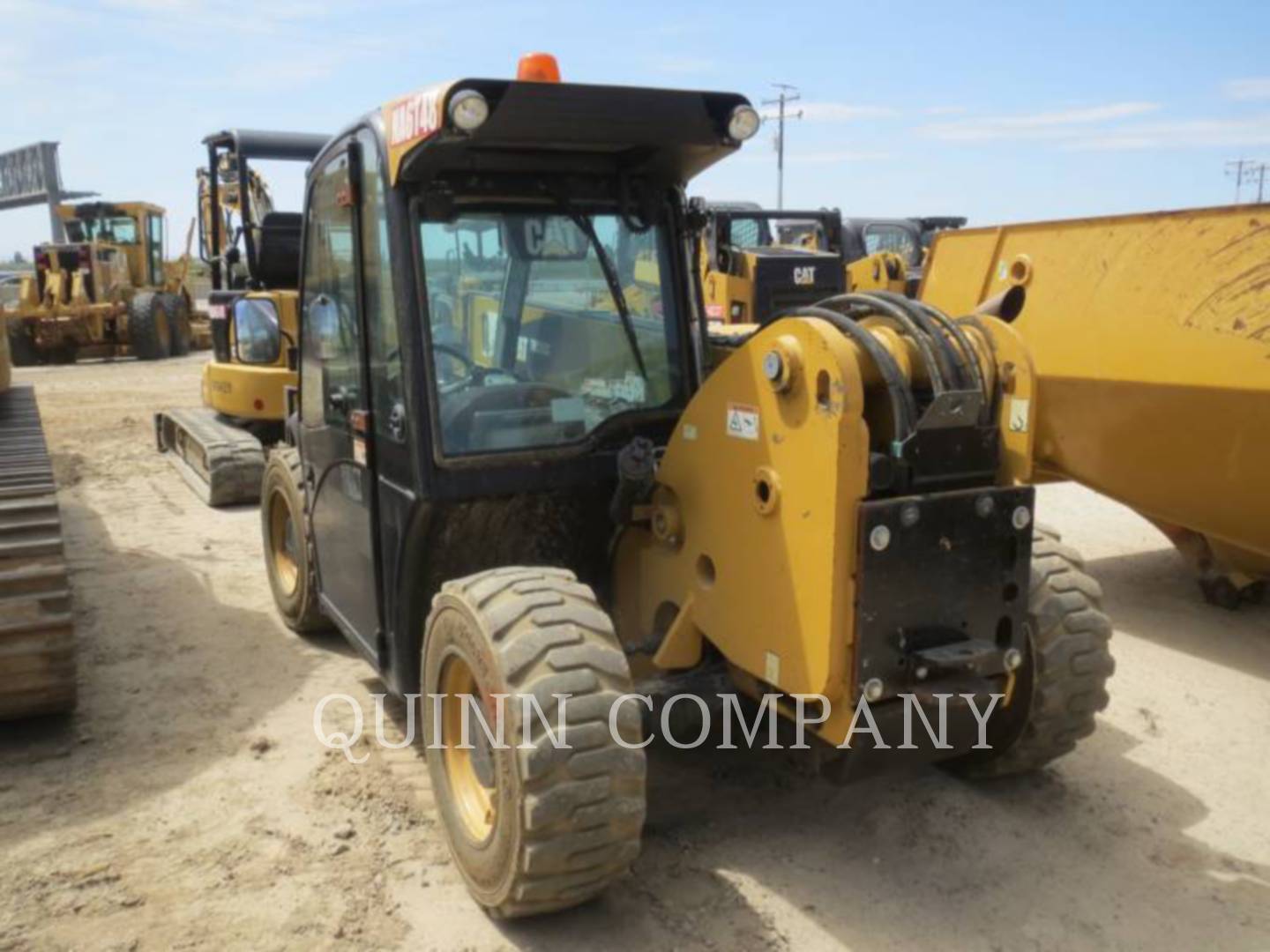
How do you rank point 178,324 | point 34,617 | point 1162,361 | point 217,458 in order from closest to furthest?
point 34,617
point 1162,361
point 217,458
point 178,324

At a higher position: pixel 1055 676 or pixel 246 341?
pixel 246 341

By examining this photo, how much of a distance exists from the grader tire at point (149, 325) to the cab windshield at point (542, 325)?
59.9ft

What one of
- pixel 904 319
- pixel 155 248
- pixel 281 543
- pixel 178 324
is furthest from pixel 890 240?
pixel 155 248

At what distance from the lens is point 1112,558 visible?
673cm

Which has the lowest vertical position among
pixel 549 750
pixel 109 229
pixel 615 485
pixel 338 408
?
pixel 549 750

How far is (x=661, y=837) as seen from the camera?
3436 mm

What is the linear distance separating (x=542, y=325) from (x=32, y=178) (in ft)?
163

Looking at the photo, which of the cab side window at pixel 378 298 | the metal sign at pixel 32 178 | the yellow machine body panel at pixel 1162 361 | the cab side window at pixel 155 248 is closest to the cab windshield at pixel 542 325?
the cab side window at pixel 378 298

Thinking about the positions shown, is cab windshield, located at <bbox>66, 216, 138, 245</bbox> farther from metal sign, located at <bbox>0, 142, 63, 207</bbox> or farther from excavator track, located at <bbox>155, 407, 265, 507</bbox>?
metal sign, located at <bbox>0, 142, 63, 207</bbox>

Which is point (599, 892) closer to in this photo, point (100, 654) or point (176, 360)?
point (100, 654)

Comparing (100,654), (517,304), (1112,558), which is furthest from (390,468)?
(1112,558)

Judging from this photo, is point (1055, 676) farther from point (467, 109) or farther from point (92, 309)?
point (92, 309)

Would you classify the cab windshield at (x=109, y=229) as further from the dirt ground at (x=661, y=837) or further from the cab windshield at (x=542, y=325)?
the cab windshield at (x=542, y=325)

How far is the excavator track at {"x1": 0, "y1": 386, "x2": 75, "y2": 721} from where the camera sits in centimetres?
398
